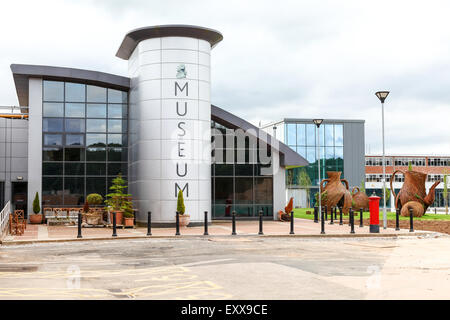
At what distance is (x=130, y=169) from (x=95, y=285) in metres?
22.1

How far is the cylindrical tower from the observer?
2825 cm

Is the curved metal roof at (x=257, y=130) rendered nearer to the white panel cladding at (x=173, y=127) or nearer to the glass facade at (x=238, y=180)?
the glass facade at (x=238, y=180)

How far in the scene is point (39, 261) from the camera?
14.3 meters

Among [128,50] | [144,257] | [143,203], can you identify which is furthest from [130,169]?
[144,257]

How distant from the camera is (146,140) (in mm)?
28828

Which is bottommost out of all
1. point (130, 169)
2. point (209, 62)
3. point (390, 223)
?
point (390, 223)

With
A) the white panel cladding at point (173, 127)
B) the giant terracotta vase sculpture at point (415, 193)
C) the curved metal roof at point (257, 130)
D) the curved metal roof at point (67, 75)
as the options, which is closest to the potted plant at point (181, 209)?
the white panel cladding at point (173, 127)

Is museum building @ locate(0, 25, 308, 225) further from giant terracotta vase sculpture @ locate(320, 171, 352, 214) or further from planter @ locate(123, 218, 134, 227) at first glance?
giant terracotta vase sculpture @ locate(320, 171, 352, 214)

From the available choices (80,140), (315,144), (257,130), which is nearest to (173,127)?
(257,130)

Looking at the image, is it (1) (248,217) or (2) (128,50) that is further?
(1) (248,217)

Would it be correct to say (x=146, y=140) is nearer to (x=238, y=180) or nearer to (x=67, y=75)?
(x=67, y=75)

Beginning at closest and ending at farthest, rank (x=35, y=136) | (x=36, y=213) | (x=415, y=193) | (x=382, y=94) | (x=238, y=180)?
1. (x=382, y=94)
2. (x=36, y=213)
3. (x=35, y=136)
4. (x=238, y=180)
5. (x=415, y=193)

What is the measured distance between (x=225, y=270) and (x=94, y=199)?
19.9 m
